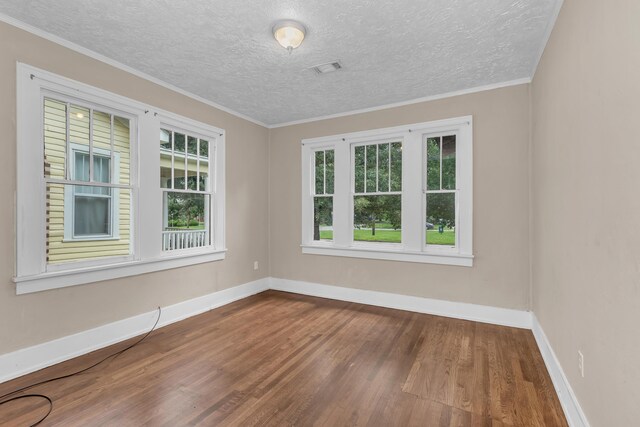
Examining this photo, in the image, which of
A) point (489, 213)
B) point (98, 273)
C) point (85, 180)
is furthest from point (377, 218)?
point (85, 180)

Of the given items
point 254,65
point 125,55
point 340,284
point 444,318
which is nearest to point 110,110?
point 125,55

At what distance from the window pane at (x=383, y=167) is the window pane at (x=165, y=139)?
2.82 metres

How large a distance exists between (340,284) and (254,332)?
1656mm

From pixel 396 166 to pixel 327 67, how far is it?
173cm

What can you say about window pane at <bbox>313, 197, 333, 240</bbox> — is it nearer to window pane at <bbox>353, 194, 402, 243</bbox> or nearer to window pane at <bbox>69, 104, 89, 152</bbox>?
window pane at <bbox>353, 194, 402, 243</bbox>

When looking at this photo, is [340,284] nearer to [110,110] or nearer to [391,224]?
[391,224]

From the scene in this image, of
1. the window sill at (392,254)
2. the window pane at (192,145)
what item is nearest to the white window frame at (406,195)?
the window sill at (392,254)

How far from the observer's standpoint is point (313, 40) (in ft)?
8.73

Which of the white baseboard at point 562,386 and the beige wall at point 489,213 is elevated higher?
the beige wall at point 489,213

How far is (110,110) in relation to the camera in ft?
10.1

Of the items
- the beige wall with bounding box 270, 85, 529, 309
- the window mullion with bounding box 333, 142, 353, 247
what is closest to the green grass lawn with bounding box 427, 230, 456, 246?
the beige wall with bounding box 270, 85, 529, 309

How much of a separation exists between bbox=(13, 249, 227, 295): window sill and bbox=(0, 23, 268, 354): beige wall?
6cm

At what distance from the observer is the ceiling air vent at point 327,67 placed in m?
3.08

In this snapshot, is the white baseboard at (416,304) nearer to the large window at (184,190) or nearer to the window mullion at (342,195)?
the window mullion at (342,195)
